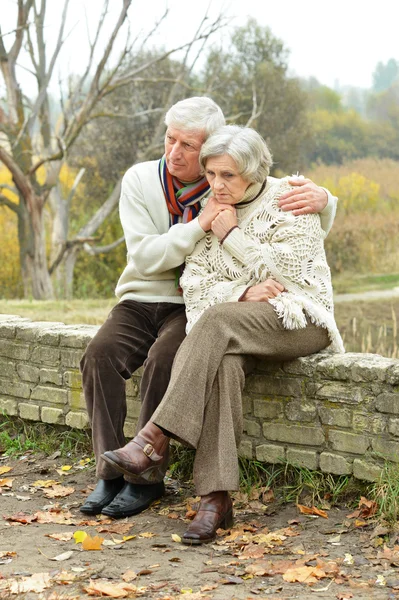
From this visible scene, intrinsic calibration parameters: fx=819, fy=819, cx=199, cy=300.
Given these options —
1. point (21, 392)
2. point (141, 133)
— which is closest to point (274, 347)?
point (21, 392)

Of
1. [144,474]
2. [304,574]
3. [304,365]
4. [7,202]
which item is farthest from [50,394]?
[7,202]

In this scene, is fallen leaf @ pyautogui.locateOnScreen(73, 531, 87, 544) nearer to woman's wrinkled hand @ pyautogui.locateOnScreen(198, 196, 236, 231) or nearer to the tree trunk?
woman's wrinkled hand @ pyautogui.locateOnScreen(198, 196, 236, 231)

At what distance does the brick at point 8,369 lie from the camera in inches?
203

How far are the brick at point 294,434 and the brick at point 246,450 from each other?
11 cm

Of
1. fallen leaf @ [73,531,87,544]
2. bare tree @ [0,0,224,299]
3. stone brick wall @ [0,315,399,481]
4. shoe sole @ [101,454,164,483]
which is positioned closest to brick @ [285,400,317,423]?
stone brick wall @ [0,315,399,481]

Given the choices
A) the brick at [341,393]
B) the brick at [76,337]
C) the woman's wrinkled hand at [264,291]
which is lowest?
the brick at [341,393]

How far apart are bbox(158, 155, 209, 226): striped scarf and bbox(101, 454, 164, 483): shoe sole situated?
122 cm

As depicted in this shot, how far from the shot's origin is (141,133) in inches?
790

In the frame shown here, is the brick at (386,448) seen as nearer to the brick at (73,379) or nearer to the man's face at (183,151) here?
the man's face at (183,151)

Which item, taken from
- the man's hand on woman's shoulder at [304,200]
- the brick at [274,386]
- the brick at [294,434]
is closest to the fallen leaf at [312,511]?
the brick at [294,434]

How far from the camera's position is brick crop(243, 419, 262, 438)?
3.99 meters

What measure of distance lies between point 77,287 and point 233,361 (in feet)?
48.8

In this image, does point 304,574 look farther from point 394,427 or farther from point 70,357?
point 70,357

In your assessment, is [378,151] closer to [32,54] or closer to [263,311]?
[32,54]
